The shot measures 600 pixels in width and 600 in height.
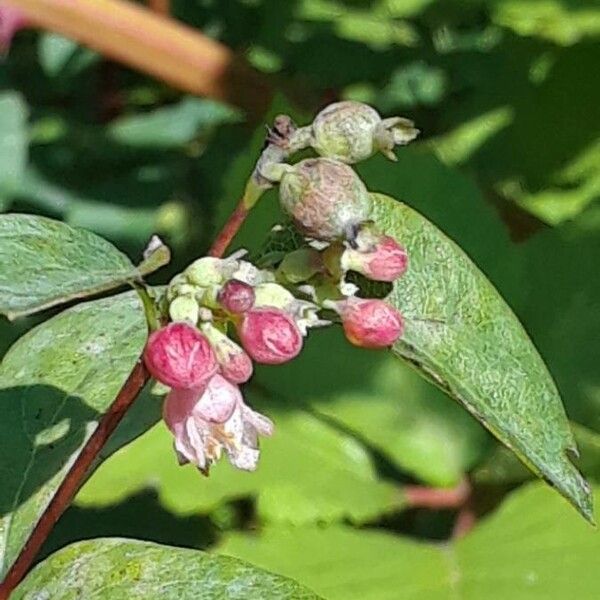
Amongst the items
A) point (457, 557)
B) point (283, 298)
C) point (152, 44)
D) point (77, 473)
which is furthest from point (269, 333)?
point (152, 44)

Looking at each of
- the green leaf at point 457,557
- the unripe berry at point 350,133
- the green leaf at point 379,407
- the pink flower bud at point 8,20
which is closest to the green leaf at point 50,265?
the unripe berry at point 350,133

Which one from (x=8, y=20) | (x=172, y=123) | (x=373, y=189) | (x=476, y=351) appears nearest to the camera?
(x=476, y=351)

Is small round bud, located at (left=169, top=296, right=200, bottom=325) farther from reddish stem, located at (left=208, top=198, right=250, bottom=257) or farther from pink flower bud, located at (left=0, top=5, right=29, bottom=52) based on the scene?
pink flower bud, located at (left=0, top=5, right=29, bottom=52)

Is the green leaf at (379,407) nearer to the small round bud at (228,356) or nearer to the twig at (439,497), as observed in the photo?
the twig at (439,497)

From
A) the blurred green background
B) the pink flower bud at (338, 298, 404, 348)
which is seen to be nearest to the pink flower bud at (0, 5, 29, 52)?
the blurred green background

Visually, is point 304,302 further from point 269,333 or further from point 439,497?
point 439,497

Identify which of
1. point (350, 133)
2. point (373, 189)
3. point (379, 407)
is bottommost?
point (379, 407)
